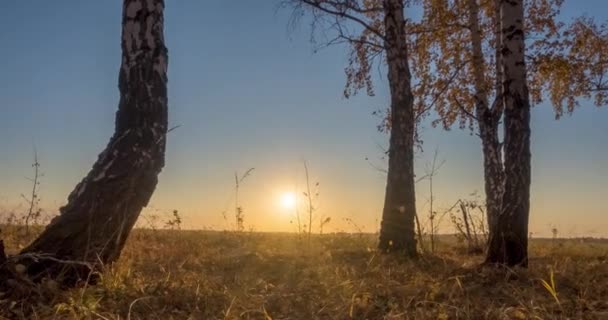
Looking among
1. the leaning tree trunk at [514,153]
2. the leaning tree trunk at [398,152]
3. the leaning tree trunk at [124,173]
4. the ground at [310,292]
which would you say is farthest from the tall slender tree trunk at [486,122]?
the leaning tree trunk at [124,173]

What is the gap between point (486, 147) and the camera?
10930mm

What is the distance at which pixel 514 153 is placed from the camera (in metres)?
6.51

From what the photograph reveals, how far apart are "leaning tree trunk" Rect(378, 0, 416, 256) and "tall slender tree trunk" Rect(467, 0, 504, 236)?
98.6 inches

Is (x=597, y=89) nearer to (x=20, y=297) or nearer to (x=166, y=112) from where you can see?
(x=166, y=112)

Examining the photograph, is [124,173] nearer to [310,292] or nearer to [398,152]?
[310,292]

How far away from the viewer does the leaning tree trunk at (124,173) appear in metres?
4.50

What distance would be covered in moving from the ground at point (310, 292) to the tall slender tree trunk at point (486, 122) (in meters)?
→ 3.69

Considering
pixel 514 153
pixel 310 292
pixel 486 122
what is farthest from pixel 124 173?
pixel 486 122

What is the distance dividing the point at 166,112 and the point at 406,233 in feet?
15.6

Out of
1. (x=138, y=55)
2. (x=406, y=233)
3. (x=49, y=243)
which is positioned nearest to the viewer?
(x=49, y=243)

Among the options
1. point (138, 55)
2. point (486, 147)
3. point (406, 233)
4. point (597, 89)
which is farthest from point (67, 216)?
point (597, 89)

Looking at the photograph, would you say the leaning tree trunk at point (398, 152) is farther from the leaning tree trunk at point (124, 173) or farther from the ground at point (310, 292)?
the leaning tree trunk at point (124, 173)

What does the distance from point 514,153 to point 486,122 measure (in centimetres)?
453

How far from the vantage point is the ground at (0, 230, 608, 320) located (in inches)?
146
